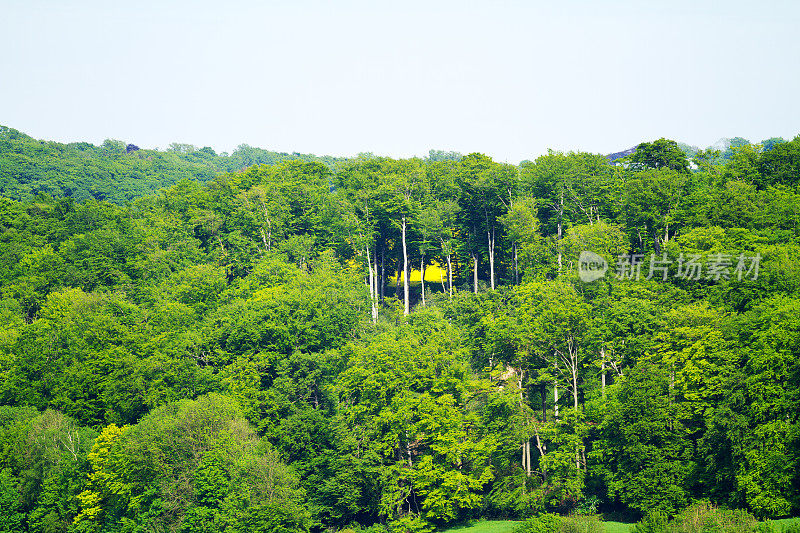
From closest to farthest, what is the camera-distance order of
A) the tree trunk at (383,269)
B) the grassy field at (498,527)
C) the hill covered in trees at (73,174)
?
the grassy field at (498,527)
the tree trunk at (383,269)
the hill covered in trees at (73,174)

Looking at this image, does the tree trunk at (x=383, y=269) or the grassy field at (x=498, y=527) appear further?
the tree trunk at (x=383, y=269)

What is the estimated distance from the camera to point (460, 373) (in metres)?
47.6

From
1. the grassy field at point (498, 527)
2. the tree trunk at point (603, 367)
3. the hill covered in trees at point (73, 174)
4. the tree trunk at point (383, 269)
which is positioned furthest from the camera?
the hill covered in trees at point (73, 174)

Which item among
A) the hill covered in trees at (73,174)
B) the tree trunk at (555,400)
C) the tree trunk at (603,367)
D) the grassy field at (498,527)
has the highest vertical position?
the hill covered in trees at (73,174)

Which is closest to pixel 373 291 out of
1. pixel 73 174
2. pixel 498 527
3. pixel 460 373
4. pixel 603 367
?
pixel 460 373

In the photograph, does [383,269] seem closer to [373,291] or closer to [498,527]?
[373,291]

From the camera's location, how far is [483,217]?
7044cm

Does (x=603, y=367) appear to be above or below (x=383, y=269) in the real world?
below

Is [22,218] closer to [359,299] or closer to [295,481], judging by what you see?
[359,299]

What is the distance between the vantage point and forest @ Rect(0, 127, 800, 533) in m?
41.3

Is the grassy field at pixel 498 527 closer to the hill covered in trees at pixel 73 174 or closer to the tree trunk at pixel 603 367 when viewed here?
the tree trunk at pixel 603 367

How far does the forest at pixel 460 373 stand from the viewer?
41.3 metres

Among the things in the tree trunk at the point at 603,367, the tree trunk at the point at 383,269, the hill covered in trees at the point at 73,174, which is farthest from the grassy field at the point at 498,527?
the hill covered in trees at the point at 73,174

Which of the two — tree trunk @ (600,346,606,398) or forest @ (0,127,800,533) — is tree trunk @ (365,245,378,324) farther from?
tree trunk @ (600,346,606,398)
